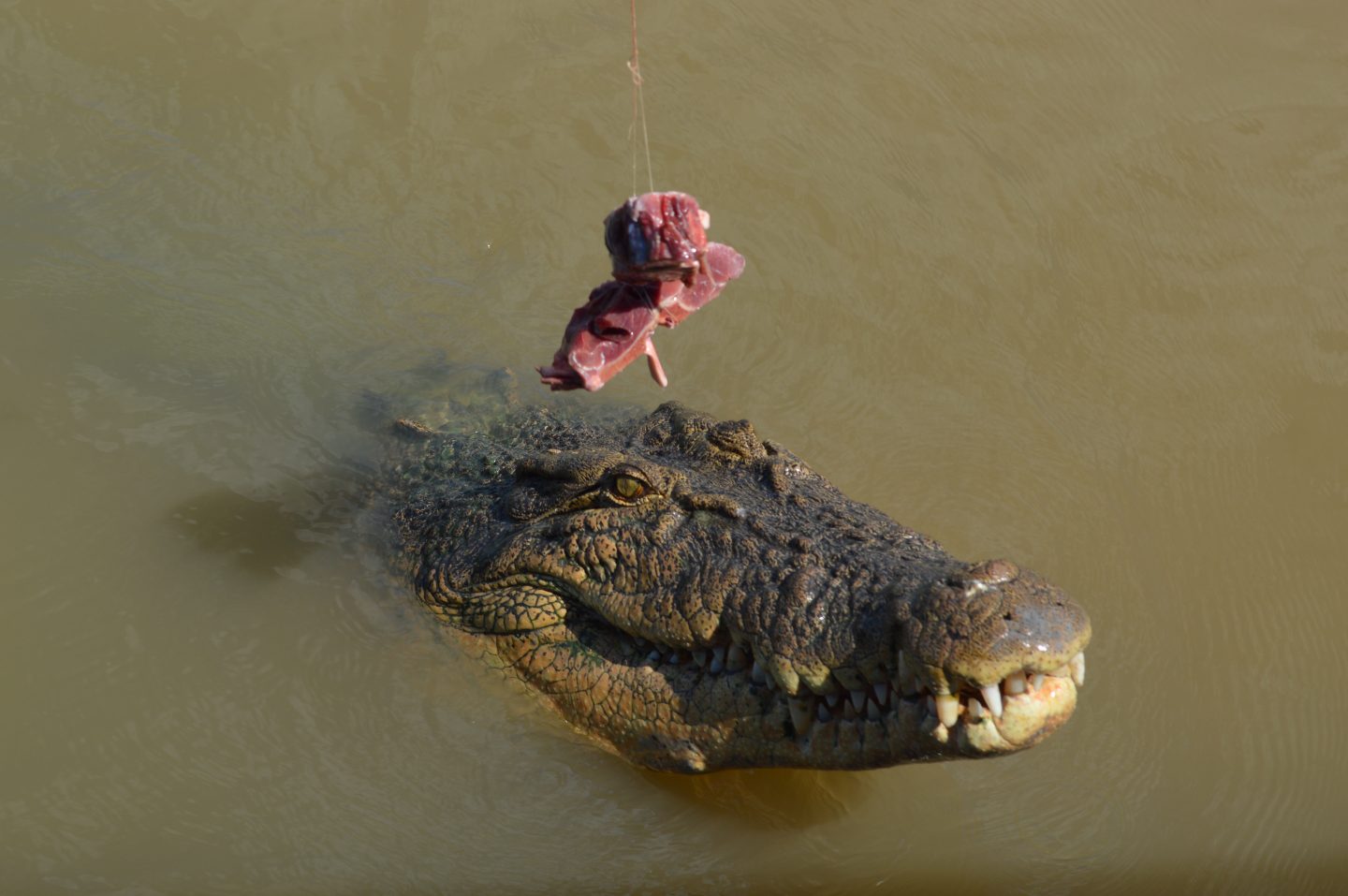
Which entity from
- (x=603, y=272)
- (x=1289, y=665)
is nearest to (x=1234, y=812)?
(x=1289, y=665)

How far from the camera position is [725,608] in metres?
4.12

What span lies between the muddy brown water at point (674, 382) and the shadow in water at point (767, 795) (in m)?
0.02

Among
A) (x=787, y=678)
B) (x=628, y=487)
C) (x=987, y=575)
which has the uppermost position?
(x=987, y=575)

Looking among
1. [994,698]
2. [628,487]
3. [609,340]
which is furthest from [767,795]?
[609,340]

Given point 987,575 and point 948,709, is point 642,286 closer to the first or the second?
point 987,575

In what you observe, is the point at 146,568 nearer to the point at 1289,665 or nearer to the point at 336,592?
the point at 336,592

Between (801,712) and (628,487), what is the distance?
3.50 feet

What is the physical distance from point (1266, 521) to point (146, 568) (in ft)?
15.8

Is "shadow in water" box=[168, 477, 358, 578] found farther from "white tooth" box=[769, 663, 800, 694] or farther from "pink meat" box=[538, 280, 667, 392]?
"white tooth" box=[769, 663, 800, 694]

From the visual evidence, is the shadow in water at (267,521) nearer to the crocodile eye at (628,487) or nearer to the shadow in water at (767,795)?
the crocodile eye at (628,487)

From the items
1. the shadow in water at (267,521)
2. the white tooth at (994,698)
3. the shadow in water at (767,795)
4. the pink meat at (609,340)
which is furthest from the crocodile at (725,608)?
the pink meat at (609,340)

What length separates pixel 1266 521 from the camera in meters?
5.87

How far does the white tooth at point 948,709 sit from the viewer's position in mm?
3559

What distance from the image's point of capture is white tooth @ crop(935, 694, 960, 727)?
3.56 meters
